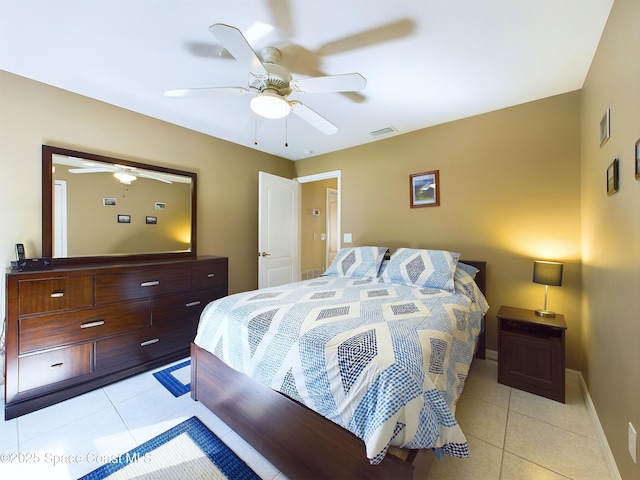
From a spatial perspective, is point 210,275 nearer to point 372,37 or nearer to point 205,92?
point 205,92

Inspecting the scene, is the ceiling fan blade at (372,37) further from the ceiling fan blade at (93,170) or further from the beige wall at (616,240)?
the ceiling fan blade at (93,170)

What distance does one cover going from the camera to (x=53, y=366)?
193 cm

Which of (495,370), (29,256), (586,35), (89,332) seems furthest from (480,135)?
(29,256)

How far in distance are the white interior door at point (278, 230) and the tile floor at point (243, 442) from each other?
71.3 inches

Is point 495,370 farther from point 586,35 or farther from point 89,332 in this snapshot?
point 89,332

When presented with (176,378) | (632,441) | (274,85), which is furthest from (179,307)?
(632,441)

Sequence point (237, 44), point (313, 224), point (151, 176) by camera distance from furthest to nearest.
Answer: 1. point (313, 224)
2. point (151, 176)
3. point (237, 44)

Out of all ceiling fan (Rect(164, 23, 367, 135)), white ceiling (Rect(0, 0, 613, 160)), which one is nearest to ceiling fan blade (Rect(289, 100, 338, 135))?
ceiling fan (Rect(164, 23, 367, 135))

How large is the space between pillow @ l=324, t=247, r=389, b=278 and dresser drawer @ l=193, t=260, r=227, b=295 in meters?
1.19

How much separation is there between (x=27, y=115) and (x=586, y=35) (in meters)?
3.93

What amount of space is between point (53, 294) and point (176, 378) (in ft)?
3.64

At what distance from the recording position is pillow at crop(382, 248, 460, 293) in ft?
7.58

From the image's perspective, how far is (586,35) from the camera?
161cm

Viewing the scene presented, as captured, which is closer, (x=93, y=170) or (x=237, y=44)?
(x=237, y=44)
